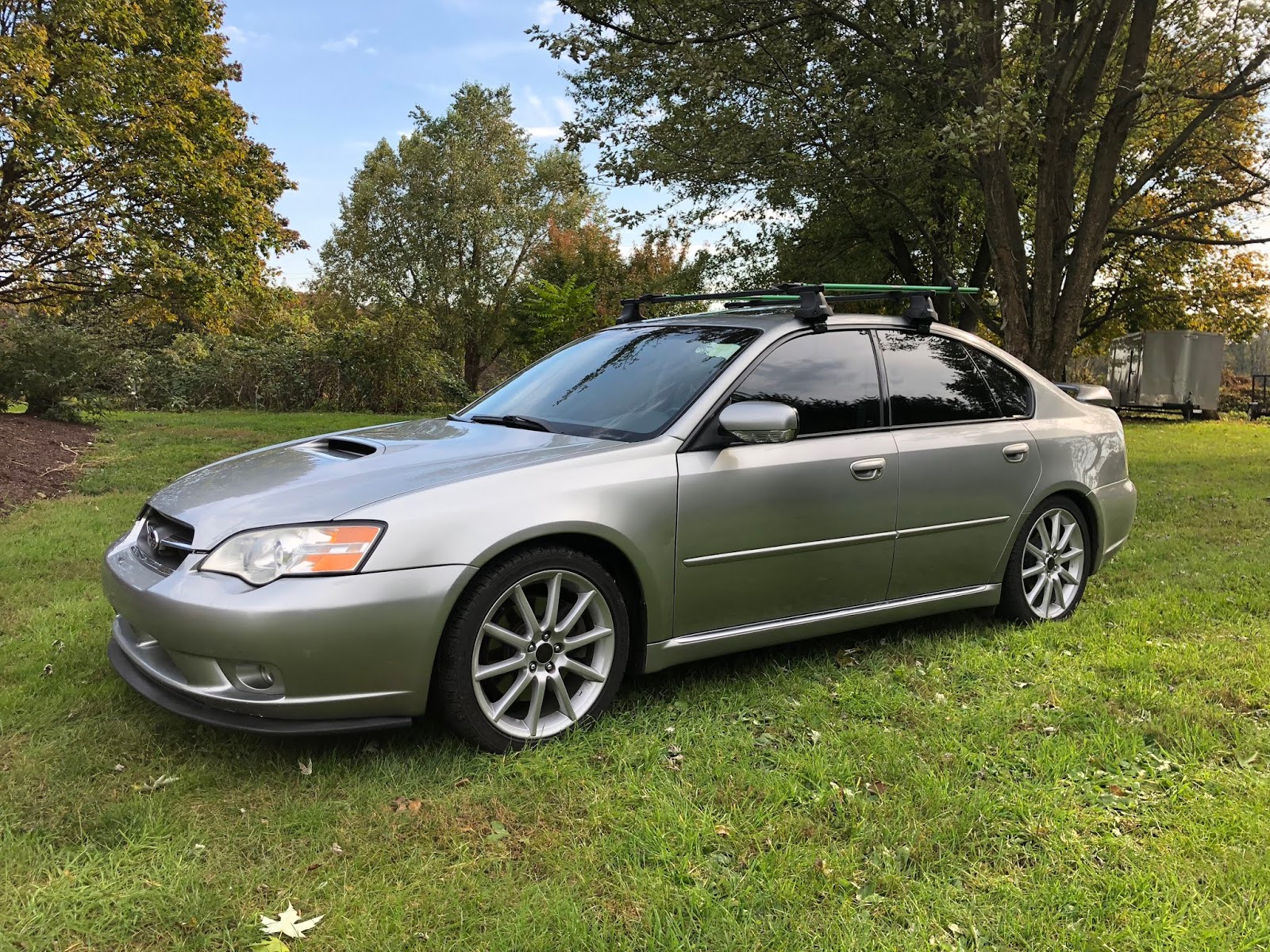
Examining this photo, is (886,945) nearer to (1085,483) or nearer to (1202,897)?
(1202,897)

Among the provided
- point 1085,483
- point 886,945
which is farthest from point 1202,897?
point 1085,483

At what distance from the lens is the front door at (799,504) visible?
3371 mm

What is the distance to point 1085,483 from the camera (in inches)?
181

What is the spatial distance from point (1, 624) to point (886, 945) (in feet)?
13.8

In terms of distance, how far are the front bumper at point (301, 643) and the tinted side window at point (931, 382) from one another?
2.25 meters

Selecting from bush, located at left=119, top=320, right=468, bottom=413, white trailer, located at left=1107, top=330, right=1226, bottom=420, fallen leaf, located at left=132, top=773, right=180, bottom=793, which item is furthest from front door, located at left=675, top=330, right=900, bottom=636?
white trailer, located at left=1107, top=330, right=1226, bottom=420

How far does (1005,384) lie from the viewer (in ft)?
14.9

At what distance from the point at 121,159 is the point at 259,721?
13.8 metres

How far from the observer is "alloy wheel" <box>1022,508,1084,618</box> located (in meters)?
4.53

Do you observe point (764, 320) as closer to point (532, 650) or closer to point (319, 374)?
point (532, 650)

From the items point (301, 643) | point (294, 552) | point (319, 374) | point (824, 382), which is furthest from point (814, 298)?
point (319, 374)

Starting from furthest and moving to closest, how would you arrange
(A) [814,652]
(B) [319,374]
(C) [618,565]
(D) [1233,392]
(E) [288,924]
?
(D) [1233,392], (B) [319,374], (A) [814,652], (C) [618,565], (E) [288,924]

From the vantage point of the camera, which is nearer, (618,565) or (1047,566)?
(618,565)

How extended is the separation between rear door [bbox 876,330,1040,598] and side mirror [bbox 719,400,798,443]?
84 centimetres
